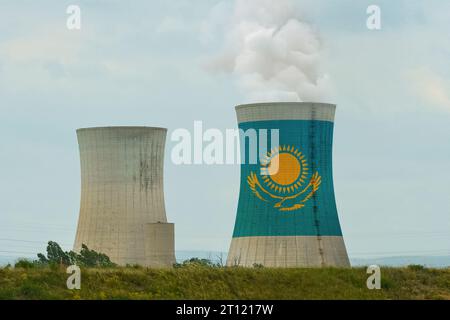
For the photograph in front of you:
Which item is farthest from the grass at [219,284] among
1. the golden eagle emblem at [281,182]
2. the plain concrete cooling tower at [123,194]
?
the plain concrete cooling tower at [123,194]

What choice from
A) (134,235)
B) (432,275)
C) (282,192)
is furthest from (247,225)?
(432,275)

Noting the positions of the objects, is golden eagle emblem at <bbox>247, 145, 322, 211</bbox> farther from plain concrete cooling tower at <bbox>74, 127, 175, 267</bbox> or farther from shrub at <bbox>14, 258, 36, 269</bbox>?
shrub at <bbox>14, 258, 36, 269</bbox>

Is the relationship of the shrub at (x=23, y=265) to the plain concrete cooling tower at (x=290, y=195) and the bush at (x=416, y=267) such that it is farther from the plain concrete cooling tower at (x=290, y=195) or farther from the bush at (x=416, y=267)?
the plain concrete cooling tower at (x=290, y=195)

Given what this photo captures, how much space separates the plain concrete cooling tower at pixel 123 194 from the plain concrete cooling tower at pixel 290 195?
2.77 meters

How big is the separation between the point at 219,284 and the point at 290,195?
13172 millimetres

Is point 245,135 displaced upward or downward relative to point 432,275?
upward

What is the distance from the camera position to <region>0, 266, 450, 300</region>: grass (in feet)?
69.9

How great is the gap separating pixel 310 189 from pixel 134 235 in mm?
5902

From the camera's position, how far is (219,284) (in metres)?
22.1

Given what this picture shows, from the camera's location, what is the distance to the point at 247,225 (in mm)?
34281

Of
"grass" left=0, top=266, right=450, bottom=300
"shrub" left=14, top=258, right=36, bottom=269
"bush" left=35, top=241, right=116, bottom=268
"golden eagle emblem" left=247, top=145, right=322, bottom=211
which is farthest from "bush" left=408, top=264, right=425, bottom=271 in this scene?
"bush" left=35, top=241, right=116, bottom=268

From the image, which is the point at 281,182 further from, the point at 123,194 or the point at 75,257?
the point at 75,257

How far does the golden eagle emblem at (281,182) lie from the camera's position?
34562 mm
